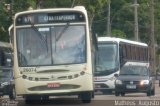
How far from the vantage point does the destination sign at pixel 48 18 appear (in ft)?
82.0

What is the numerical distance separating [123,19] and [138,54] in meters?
28.0

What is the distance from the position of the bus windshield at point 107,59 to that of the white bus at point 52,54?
575 inches

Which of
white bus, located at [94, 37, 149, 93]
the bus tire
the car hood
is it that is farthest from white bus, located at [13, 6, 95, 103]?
white bus, located at [94, 37, 149, 93]

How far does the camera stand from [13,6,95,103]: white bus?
24.4 meters

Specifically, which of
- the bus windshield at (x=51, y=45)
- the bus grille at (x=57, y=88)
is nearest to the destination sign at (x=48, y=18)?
the bus windshield at (x=51, y=45)

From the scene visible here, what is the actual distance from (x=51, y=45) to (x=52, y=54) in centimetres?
32

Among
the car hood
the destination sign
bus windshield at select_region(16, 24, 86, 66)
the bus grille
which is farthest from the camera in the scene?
the car hood

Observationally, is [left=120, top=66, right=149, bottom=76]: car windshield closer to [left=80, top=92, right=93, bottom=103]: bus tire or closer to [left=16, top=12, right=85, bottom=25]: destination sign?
[left=80, top=92, right=93, bottom=103]: bus tire

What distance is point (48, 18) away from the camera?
25062mm

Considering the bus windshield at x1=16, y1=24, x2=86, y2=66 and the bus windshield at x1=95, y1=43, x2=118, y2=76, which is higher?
the bus windshield at x1=16, y1=24, x2=86, y2=66

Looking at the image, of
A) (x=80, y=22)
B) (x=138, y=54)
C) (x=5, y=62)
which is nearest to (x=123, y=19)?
(x=138, y=54)

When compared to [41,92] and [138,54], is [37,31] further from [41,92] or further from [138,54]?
[138,54]

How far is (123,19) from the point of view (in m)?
74.7

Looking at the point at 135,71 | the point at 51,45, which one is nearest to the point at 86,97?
the point at 51,45
